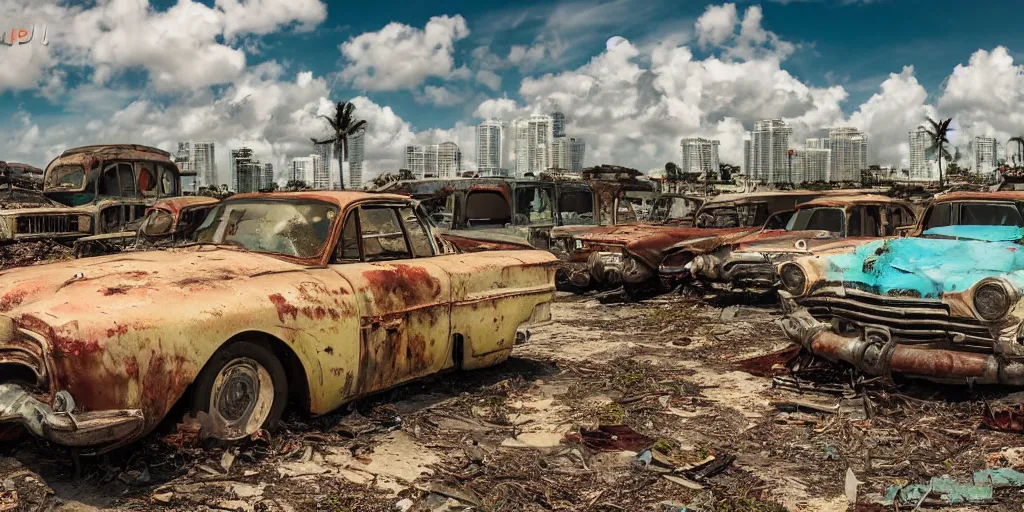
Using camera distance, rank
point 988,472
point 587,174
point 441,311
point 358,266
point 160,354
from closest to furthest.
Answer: point 160,354
point 988,472
point 358,266
point 441,311
point 587,174

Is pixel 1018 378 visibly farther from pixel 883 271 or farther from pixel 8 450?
pixel 8 450

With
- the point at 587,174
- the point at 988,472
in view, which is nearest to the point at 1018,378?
the point at 988,472

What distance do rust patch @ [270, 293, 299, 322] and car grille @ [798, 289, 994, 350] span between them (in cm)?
386

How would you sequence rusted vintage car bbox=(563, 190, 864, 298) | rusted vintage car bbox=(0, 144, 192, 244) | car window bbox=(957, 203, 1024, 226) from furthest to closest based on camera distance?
rusted vintage car bbox=(0, 144, 192, 244), rusted vintage car bbox=(563, 190, 864, 298), car window bbox=(957, 203, 1024, 226)

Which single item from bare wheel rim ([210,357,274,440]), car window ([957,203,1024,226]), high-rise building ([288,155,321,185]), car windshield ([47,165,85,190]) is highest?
high-rise building ([288,155,321,185])

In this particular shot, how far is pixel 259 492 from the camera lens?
383cm

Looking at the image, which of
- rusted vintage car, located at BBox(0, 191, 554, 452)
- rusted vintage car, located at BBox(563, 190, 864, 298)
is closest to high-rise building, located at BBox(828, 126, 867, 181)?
rusted vintage car, located at BBox(563, 190, 864, 298)

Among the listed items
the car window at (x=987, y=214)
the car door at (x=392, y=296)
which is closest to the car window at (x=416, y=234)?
the car door at (x=392, y=296)

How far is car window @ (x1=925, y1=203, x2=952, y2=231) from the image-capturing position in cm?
792

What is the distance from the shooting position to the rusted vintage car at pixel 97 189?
12242 mm

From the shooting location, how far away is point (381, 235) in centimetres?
557

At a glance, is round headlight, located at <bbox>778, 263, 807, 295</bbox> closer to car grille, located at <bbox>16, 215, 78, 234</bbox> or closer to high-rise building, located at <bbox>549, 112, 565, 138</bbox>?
car grille, located at <bbox>16, 215, 78, 234</bbox>

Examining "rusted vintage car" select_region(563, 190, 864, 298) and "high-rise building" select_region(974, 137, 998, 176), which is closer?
"rusted vintage car" select_region(563, 190, 864, 298)

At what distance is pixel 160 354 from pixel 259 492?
0.82m
